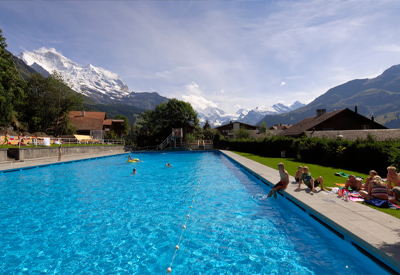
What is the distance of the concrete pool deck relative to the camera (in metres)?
3.83

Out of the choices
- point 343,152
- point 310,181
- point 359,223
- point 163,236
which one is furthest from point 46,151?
point 343,152

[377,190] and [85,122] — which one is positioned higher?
[85,122]

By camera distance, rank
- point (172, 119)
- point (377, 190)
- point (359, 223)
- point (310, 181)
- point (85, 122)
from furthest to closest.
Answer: point (85, 122)
point (172, 119)
point (310, 181)
point (377, 190)
point (359, 223)

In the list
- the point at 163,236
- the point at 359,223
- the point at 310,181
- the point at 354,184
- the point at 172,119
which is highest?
the point at 172,119

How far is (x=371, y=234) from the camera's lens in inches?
171

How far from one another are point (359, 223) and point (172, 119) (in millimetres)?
46479

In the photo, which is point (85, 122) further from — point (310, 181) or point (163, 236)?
point (310, 181)

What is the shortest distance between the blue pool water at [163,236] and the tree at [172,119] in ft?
130

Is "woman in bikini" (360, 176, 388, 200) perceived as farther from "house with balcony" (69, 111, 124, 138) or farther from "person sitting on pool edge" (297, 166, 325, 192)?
"house with balcony" (69, 111, 124, 138)

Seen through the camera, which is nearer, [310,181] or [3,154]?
[310,181]

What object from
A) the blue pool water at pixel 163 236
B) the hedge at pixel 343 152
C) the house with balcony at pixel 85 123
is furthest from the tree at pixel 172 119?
the blue pool water at pixel 163 236

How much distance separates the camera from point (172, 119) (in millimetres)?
49906

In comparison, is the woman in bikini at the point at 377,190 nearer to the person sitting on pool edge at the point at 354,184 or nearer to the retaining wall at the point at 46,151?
the person sitting on pool edge at the point at 354,184

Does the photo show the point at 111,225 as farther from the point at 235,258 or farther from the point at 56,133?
the point at 56,133
